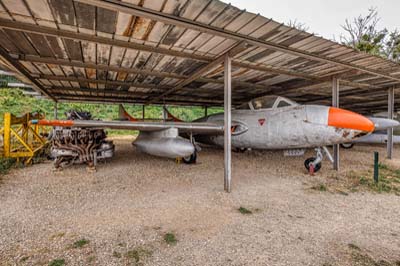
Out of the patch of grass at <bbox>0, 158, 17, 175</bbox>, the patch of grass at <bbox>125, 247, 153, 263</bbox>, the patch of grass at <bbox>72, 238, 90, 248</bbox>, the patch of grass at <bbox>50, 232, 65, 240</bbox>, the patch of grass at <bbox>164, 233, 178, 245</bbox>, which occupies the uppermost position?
the patch of grass at <bbox>0, 158, 17, 175</bbox>

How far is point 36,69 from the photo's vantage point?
6164 millimetres

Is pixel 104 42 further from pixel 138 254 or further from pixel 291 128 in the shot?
pixel 291 128

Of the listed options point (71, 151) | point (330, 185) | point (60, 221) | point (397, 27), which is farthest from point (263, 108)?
point (397, 27)

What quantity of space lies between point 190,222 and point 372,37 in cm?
2986

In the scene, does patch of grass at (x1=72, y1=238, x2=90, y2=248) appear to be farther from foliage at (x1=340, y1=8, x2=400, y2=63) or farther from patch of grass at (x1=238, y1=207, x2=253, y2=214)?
foliage at (x1=340, y1=8, x2=400, y2=63)

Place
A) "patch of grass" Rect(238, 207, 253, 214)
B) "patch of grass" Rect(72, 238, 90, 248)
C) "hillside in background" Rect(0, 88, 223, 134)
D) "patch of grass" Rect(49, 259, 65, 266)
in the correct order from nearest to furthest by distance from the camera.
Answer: "patch of grass" Rect(49, 259, 65, 266) < "patch of grass" Rect(72, 238, 90, 248) < "patch of grass" Rect(238, 207, 253, 214) < "hillside in background" Rect(0, 88, 223, 134)

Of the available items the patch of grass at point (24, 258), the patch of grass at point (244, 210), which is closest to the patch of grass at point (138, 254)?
the patch of grass at point (24, 258)

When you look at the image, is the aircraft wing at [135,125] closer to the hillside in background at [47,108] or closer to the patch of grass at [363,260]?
the patch of grass at [363,260]

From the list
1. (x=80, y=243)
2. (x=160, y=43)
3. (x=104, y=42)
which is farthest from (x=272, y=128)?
(x=80, y=243)

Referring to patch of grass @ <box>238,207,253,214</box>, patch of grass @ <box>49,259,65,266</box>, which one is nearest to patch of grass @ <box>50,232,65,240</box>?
patch of grass @ <box>49,259,65,266</box>

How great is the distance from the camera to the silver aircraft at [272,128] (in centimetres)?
505

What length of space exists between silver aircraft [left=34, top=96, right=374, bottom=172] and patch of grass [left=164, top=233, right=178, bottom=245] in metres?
2.92

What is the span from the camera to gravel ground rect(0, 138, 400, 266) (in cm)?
218

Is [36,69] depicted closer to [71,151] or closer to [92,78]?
[92,78]
